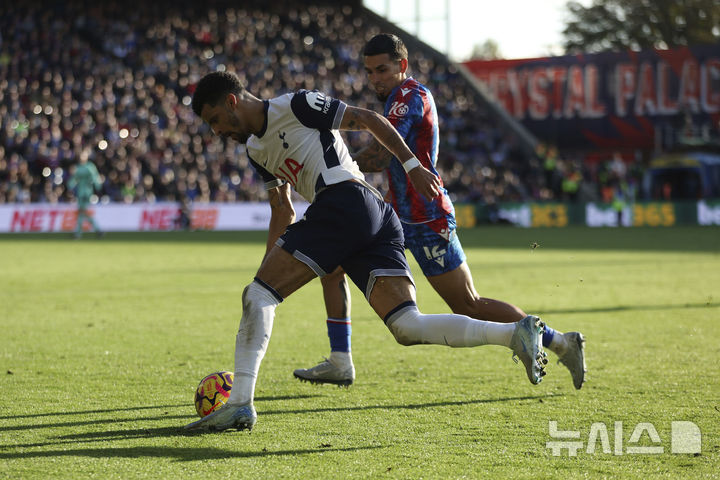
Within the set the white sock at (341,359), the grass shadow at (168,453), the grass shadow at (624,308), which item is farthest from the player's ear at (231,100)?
the grass shadow at (624,308)

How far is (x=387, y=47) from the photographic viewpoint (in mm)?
5758

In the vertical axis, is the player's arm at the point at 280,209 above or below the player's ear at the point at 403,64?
below

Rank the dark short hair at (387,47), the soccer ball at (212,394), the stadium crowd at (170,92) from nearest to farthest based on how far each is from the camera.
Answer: the soccer ball at (212,394) → the dark short hair at (387,47) → the stadium crowd at (170,92)

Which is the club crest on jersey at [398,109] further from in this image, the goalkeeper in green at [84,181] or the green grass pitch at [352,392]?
the goalkeeper in green at [84,181]

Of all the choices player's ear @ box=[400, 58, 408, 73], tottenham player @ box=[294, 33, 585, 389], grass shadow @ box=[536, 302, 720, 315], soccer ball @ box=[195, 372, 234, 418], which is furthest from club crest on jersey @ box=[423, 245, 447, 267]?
grass shadow @ box=[536, 302, 720, 315]

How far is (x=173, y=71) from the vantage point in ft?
120

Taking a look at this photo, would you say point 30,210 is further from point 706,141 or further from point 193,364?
point 706,141

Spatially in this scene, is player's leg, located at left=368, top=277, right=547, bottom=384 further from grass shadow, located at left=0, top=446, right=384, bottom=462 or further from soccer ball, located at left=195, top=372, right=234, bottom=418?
soccer ball, located at left=195, top=372, right=234, bottom=418

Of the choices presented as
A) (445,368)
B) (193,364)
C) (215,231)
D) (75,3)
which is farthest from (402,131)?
(75,3)

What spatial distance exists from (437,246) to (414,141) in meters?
0.67

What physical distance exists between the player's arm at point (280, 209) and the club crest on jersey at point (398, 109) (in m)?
0.78

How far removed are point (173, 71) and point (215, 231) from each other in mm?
9090

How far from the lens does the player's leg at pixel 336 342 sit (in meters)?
6.14

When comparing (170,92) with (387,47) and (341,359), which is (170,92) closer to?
(341,359)
